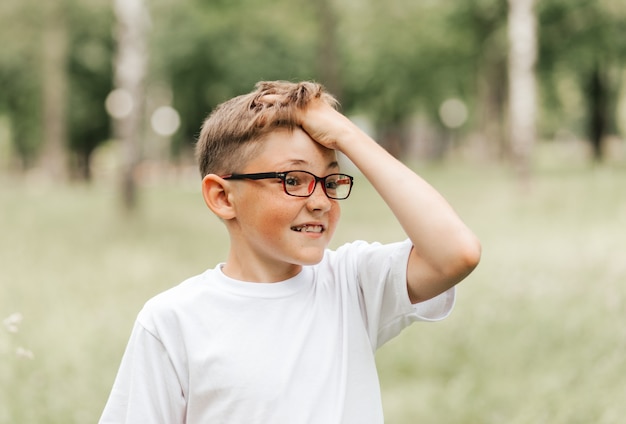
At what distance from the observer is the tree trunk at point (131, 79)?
43.9ft

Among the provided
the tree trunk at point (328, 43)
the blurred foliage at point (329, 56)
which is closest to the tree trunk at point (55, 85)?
the blurred foliage at point (329, 56)

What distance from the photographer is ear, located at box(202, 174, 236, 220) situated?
205cm

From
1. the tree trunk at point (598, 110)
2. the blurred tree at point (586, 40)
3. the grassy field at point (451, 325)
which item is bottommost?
the grassy field at point (451, 325)

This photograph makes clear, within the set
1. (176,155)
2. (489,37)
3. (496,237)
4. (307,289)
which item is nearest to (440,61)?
(489,37)

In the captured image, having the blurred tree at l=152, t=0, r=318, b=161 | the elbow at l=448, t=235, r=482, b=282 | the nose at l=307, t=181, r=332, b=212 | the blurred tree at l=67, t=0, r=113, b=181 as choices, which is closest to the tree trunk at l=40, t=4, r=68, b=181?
the blurred tree at l=67, t=0, r=113, b=181

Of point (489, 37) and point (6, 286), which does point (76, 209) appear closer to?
point (6, 286)

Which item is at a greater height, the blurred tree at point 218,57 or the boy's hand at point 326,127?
the blurred tree at point 218,57

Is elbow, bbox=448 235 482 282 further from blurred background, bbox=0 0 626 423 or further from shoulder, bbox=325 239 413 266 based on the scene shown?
blurred background, bbox=0 0 626 423

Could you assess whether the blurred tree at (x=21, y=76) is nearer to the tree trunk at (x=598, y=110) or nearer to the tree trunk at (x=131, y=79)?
the tree trunk at (x=131, y=79)

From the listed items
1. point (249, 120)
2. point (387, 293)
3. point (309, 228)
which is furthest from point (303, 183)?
point (387, 293)

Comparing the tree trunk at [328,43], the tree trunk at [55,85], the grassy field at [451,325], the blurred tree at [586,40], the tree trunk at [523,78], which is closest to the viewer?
the grassy field at [451,325]

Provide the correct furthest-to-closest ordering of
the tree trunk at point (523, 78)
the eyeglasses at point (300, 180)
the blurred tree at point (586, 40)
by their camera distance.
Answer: the blurred tree at point (586, 40) → the tree trunk at point (523, 78) → the eyeglasses at point (300, 180)

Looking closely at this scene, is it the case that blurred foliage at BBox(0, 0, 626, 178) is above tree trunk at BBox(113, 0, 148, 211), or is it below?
above

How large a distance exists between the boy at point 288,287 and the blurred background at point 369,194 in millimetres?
867
